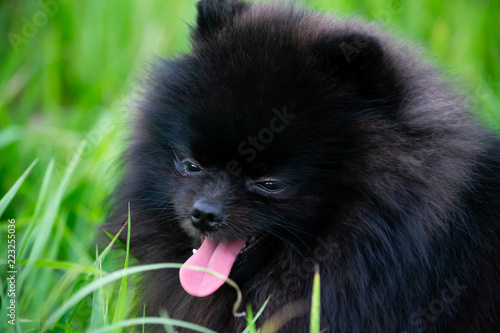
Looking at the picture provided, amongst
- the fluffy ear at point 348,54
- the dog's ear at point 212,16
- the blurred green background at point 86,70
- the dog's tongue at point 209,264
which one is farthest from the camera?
the blurred green background at point 86,70

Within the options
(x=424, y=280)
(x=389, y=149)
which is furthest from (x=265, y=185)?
(x=424, y=280)

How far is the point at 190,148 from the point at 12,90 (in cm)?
397

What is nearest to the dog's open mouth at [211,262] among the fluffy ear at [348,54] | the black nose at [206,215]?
the black nose at [206,215]

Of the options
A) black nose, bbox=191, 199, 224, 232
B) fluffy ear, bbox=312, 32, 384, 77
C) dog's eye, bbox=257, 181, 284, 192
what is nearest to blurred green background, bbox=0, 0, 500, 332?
black nose, bbox=191, 199, 224, 232

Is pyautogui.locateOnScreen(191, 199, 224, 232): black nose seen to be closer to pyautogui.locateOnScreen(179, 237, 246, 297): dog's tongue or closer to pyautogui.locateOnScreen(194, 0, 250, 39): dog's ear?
pyautogui.locateOnScreen(179, 237, 246, 297): dog's tongue

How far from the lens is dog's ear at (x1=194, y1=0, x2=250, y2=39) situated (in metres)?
2.99

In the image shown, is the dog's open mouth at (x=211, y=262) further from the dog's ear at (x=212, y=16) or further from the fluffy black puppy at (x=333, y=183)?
the dog's ear at (x=212, y=16)

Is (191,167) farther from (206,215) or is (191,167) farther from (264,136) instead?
(264,136)

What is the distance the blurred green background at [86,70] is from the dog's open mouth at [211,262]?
1.13m

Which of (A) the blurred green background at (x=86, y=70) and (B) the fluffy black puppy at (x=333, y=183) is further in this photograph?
(A) the blurred green background at (x=86, y=70)

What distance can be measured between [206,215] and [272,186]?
1.11ft

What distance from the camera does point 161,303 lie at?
3.06 metres

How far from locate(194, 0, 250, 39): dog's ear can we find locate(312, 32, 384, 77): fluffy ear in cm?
63

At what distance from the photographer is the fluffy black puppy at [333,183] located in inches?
98.1
